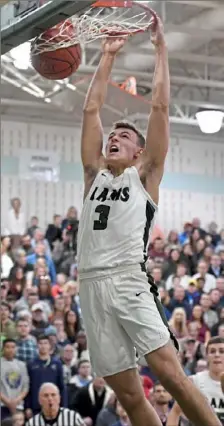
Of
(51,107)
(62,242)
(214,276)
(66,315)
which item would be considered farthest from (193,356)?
(51,107)

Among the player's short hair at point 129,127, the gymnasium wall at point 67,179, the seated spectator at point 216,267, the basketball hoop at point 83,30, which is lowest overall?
the player's short hair at point 129,127

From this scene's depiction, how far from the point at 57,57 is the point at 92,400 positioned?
488cm

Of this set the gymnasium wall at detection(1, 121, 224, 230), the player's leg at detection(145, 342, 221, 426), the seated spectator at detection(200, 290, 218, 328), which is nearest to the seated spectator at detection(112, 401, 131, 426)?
the seated spectator at detection(200, 290, 218, 328)

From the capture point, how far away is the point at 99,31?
588 cm

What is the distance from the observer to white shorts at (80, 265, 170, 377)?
4844mm

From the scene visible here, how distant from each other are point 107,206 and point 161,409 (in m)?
3.68

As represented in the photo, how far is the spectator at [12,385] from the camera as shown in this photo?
9.69 metres

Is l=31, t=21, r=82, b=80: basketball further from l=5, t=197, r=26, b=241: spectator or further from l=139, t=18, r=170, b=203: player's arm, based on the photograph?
l=5, t=197, r=26, b=241: spectator

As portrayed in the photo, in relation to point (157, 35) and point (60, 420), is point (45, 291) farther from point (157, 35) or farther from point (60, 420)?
point (157, 35)

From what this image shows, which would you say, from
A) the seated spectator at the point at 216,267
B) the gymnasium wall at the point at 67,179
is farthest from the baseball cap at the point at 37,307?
the gymnasium wall at the point at 67,179

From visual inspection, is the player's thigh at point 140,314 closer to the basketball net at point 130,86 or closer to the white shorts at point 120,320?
the white shorts at point 120,320

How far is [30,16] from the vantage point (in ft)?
19.1

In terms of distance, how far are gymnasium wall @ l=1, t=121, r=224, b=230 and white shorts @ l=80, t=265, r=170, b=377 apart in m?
12.3

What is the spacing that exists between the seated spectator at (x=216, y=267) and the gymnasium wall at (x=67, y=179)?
10.2 ft
